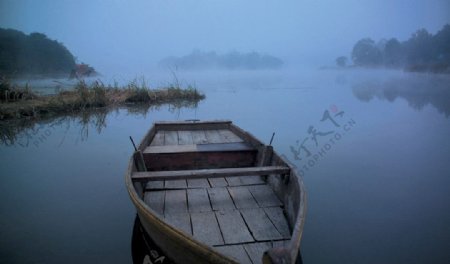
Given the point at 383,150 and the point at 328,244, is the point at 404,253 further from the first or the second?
the point at 383,150

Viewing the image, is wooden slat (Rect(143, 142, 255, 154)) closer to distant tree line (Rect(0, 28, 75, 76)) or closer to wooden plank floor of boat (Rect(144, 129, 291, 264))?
wooden plank floor of boat (Rect(144, 129, 291, 264))

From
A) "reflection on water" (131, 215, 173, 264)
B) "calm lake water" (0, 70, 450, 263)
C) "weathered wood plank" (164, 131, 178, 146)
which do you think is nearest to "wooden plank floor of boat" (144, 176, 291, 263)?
"reflection on water" (131, 215, 173, 264)

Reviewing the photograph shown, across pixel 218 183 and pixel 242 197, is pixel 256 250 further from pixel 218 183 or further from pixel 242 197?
pixel 218 183

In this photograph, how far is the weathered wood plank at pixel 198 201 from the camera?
329cm

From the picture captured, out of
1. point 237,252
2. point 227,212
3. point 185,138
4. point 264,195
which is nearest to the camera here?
point 237,252

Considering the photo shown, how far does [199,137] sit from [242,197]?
2.68 meters

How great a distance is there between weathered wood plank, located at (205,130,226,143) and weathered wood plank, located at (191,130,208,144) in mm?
87

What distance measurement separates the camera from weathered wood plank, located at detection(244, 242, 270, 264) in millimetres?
2510

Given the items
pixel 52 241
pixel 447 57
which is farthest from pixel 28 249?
pixel 447 57

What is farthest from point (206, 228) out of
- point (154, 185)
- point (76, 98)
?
point (76, 98)

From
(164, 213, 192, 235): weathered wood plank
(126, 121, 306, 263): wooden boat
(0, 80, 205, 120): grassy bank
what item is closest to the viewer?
(126, 121, 306, 263): wooden boat

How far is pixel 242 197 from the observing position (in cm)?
358

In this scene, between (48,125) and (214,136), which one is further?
(48,125)

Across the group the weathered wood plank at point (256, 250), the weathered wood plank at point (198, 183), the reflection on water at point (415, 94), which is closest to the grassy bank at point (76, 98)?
the weathered wood plank at point (198, 183)
